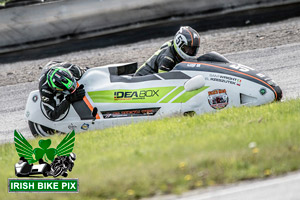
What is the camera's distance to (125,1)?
13.2 metres

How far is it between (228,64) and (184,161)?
3190 mm

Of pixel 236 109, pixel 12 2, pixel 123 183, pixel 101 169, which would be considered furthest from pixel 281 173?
pixel 12 2

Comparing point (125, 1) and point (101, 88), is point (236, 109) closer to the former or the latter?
point (101, 88)

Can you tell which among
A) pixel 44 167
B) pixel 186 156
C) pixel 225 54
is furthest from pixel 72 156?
pixel 225 54

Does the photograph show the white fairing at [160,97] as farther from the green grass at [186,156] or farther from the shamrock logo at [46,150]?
the shamrock logo at [46,150]

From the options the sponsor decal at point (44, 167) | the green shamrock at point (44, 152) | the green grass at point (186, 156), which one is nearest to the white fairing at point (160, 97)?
the green grass at point (186, 156)

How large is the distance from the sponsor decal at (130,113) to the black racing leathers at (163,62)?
0.80 meters

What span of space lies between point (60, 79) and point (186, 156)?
3.52 meters

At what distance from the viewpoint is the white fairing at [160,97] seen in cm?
783

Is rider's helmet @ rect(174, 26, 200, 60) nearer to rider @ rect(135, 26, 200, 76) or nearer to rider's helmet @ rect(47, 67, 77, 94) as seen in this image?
rider @ rect(135, 26, 200, 76)

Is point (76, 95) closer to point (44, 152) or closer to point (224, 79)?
point (44, 152)

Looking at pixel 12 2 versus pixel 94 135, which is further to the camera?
pixel 12 2

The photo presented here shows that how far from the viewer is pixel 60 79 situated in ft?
27.2

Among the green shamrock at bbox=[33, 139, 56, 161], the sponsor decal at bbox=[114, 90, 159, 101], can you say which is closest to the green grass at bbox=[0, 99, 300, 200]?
the green shamrock at bbox=[33, 139, 56, 161]
